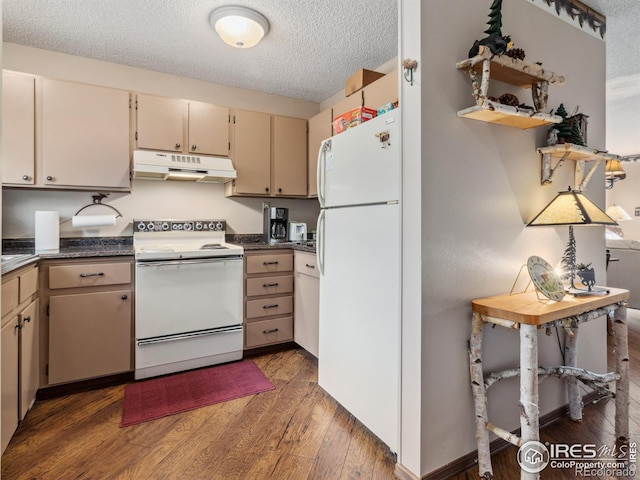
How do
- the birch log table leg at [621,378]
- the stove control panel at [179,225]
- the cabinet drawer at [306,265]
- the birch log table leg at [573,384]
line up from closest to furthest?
the birch log table leg at [621,378], the birch log table leg at [573,384], the cabinet drawer at [306,265], the stove control panel at [179,225]

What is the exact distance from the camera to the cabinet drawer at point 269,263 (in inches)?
116

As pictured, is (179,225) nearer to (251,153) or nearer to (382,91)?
(251,153)

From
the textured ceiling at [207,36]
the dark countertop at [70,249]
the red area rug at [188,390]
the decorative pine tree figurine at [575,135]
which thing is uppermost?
the textured ceiling at [207,36]

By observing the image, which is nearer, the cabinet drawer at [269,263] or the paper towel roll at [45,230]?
the paper towel roll at [45,230]

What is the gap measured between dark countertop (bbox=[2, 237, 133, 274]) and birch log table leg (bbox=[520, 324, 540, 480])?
8.02 feet

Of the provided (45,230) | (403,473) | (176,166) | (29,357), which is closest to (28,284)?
(29,357)

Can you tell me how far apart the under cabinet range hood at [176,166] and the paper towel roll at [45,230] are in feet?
2.21

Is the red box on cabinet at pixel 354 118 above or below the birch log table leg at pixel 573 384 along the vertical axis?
above

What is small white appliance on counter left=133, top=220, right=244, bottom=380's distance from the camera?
8.33 ft

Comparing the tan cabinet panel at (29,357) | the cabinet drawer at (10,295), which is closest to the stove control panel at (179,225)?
the tan cabinet panel at (29,357)

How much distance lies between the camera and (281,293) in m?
3.08

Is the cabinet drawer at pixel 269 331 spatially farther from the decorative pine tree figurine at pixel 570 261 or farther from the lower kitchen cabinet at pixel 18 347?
the decorative pine tree figurine at pixel 570 261

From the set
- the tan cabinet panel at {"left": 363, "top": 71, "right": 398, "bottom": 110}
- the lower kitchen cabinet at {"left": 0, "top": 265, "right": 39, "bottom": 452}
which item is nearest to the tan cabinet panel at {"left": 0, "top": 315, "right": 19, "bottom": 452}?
the lower kitchen cabinet at {"left": 0, "top": 265, "right": 39, "bottom": 452}

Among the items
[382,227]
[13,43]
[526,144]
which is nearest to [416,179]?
[382,227]
